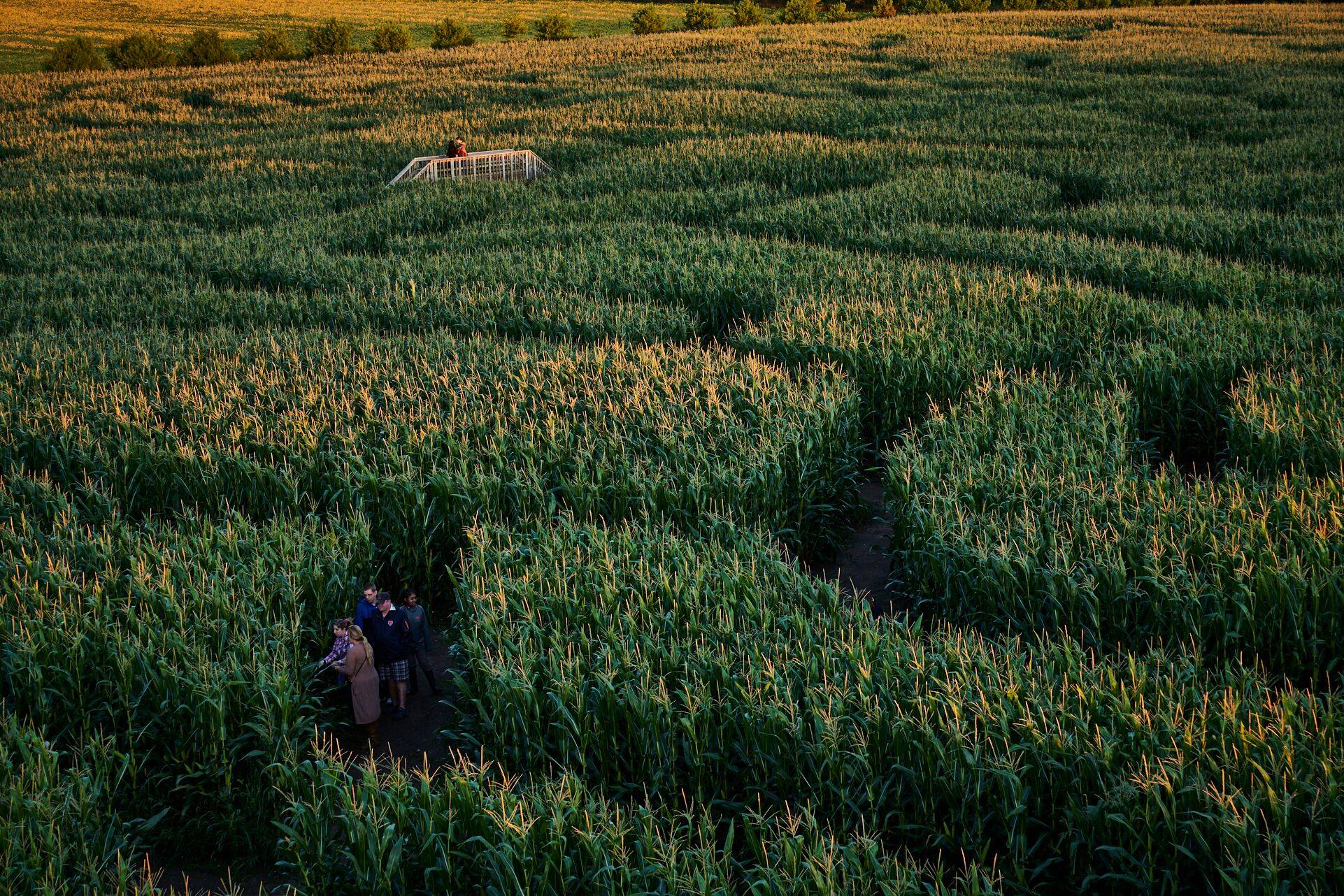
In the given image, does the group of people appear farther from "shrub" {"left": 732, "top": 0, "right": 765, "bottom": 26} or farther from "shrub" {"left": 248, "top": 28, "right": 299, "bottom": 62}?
"shrub" {"left": 732, "top": 0, "right": 765, "bottom": 26}

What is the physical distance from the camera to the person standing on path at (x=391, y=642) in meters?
8.79

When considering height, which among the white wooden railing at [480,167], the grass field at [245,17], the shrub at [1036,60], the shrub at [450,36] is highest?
the grass field at [245,17]

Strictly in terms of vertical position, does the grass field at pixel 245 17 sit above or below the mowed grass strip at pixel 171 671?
above

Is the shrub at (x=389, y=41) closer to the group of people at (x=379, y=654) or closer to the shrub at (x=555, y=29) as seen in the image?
the shrub at (x=555, y=29)

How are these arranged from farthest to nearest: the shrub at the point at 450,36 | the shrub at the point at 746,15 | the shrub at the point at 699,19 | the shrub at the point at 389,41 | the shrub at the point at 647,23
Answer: the shrub at the point at 746,15
the shrub at the point at 699,19
the shrub at the point at 647,23
the shrub at the point at 450,36
the shrub at the point at 389,41

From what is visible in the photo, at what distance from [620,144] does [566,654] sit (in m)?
29.7

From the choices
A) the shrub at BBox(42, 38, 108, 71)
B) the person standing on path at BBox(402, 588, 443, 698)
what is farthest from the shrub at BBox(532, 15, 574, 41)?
the person standing on path at BBox(402, 588, 443, 698)

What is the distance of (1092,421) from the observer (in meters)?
11.6

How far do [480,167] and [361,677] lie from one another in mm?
25931

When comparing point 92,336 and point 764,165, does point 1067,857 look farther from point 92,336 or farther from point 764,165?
point 764,165

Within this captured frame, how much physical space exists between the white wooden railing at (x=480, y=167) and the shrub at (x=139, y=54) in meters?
45.0

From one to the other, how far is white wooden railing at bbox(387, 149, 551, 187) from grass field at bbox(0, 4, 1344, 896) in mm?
4942

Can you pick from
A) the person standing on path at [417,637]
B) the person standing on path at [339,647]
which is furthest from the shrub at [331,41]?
the person standing on path at [339,647]

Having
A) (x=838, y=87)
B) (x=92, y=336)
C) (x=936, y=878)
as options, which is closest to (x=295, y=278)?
(x=92, y=336)
